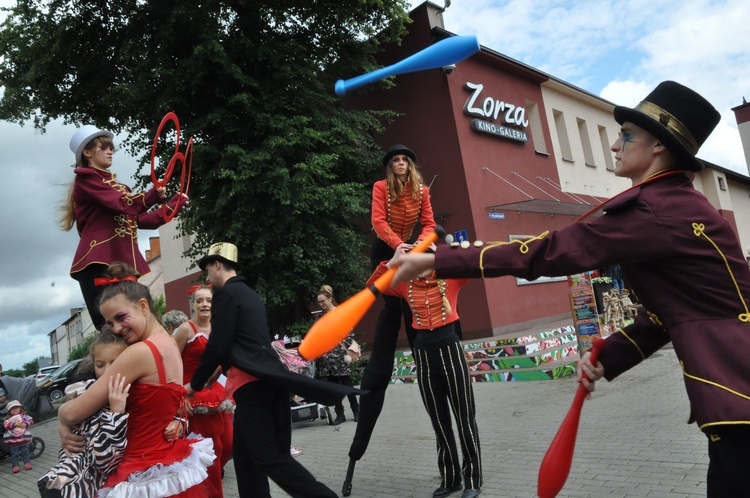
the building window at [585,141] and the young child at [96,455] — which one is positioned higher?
the building window at [585,141]

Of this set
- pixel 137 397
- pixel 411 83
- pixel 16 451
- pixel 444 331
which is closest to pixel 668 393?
pixel 444 331

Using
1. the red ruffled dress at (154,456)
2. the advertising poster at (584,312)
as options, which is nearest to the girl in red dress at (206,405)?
the red ruffled dress at (154,456)

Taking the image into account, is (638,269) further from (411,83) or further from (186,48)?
(411,83)

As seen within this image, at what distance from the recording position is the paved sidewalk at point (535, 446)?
5020 millimetres

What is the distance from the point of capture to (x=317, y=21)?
665 inches

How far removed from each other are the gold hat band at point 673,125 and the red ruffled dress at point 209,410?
12.9 feet

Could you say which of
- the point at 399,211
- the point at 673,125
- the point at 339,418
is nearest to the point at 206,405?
the point at 399,211

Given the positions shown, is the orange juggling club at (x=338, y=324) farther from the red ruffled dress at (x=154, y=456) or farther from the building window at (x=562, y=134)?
the building window at (x=562, y=134)

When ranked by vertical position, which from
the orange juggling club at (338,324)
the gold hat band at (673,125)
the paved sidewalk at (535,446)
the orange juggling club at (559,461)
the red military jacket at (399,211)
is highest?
the red military jacket at (399,211)

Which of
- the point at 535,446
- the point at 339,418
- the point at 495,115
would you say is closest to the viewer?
the point at 535,446

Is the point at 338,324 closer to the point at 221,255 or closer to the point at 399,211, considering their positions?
the point at 221,255

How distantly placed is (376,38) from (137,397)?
16.6 m

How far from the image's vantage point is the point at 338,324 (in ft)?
8.03

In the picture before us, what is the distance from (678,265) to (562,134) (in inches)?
946
